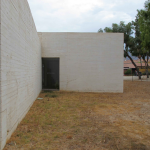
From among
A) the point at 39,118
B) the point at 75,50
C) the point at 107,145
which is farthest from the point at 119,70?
the point at 107,145

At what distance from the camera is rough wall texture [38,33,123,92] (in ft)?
38.3

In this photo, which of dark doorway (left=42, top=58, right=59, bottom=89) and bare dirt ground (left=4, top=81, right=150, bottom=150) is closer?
bare dirt ground (left=4, top=81, right=150, bottom=150)

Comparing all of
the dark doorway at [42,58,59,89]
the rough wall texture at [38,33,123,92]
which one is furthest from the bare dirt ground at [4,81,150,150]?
the dark doorway at [42,58,59,89]

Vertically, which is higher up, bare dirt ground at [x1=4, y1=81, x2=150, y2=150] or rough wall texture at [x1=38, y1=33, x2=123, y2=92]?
rough wall texture at [x1=38, y1=33, x2=123, y2=92]

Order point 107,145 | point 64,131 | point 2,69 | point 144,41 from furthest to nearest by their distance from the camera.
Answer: point 144,41, point 64,131, point 107,145, point 2,69

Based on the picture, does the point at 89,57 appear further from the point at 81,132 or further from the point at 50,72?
the point at 81,132

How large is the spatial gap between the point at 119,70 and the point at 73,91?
11.4 ft

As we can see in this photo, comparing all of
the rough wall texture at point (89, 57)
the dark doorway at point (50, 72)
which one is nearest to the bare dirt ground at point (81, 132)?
the rough wall texture at point (89, 57)

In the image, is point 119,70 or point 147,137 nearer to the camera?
point 147,137

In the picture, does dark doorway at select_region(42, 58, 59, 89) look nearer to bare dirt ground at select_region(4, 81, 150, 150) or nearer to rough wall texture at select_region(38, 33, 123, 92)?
rough wall texture at select_region(38, 33, 123, 92)

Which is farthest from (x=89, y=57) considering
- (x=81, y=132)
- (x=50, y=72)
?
(x=81, y=132)

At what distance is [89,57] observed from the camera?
38.3ft

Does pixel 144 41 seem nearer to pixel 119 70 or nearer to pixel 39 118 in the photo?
pixel 119 70

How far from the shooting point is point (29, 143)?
11.2 ft
